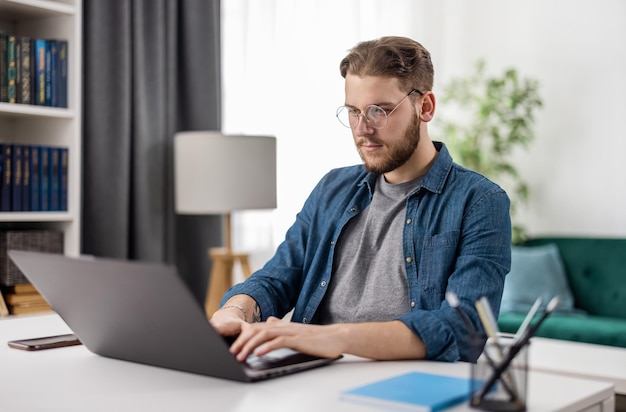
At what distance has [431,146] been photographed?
1.85m

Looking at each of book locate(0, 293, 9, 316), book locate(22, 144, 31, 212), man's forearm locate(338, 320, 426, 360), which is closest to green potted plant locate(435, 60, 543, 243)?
book locate(22, 144, 31, 212)

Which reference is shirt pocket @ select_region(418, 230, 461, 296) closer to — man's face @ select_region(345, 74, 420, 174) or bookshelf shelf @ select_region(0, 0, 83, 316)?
man's face @ select_region(345, 74, 420, 174)

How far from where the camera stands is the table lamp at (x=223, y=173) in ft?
11.5

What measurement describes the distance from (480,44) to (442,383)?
13.6 feet

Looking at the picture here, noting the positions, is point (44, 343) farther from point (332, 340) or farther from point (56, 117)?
point (56, 117)

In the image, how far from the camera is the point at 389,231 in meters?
1.82

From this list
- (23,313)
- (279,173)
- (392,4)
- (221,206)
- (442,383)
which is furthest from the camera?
(392,4)

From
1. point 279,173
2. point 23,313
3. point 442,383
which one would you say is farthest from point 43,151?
point 442,383

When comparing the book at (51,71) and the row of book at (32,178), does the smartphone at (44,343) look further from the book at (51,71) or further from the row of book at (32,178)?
the book at (51,71)

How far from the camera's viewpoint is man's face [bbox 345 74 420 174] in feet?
5.71

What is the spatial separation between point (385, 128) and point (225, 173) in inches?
72.4

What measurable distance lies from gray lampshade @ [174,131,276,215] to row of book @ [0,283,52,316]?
80cm

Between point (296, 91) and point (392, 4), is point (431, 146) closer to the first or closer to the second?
point (296, 91)

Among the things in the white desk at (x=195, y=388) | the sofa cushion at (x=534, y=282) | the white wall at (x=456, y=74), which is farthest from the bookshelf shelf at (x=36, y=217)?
the sofa cushion at (x=534, y=282)
